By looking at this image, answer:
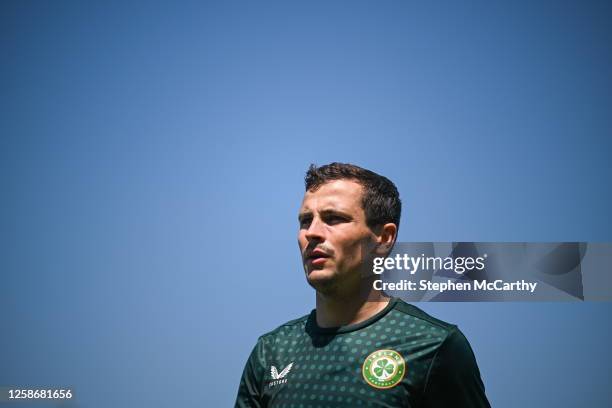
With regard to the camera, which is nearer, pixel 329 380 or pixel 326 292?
pixel 329 380

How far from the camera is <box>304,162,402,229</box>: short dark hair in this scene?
11.6ft

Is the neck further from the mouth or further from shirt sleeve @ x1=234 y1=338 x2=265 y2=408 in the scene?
shirt sleeve @ x1=234 y1=338 x2=265 y2=408

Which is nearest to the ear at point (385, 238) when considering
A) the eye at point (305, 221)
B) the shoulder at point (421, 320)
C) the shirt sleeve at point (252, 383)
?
the shoulder at point (421, 320)

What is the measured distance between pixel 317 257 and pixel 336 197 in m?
0.49

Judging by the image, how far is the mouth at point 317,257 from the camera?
330 cm

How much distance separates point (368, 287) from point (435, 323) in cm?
54

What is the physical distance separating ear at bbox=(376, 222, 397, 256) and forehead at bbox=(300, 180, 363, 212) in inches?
11.7

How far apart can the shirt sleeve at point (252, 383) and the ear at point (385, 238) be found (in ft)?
4.24

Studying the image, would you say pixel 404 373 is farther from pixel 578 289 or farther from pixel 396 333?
pixel 578 289

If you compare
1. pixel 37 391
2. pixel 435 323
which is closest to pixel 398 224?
pixel 435 323

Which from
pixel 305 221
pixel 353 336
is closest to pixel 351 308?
pixel 353 336

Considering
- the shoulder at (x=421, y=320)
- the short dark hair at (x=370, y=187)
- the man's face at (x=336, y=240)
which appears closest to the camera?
the shoulder at (x=421, y=320)

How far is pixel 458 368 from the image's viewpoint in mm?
3016

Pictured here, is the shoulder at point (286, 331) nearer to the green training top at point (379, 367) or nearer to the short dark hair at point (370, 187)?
the green training top at point (379, 367)
